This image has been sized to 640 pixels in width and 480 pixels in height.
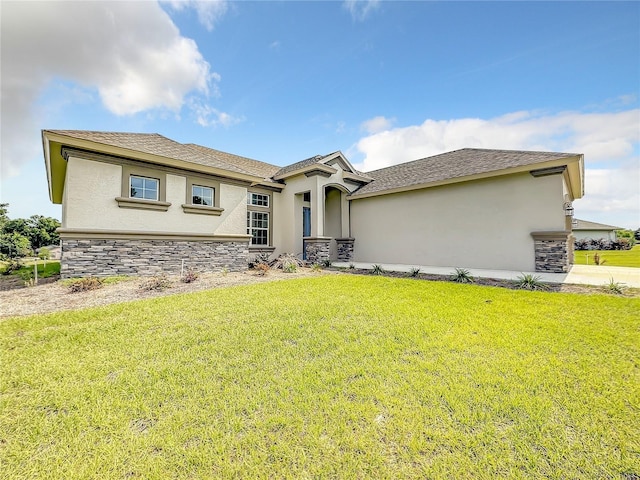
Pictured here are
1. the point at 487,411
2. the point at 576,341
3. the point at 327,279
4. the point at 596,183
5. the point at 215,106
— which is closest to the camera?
the point at 487,411

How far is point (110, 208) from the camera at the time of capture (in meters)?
8.33

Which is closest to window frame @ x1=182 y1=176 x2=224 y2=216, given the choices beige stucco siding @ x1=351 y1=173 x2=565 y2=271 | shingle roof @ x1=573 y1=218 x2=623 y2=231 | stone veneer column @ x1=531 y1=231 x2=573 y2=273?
beige stucco siding @ x1=351 y1=173 x2=565 y2=271

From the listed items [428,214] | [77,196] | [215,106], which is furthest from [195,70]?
[428,214]

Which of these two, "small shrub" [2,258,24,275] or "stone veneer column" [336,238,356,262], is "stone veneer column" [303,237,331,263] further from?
"small shrub" [2,258,24,275]

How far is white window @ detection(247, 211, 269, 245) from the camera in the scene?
1323 cm

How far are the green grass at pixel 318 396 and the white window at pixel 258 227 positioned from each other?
8.77 metres

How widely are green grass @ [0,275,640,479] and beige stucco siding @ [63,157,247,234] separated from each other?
457 cm

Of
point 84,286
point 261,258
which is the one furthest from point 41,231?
point 84,286

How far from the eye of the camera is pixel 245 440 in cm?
199

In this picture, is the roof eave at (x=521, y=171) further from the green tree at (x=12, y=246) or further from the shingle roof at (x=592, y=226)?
the shingle roof at (x=592, y=226)

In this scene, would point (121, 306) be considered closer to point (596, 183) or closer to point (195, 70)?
point (195, 70)

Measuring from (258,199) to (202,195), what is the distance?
3.48 meters

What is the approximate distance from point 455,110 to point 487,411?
1503cm

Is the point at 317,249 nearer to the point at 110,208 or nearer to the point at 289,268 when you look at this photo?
the point at 289,268
